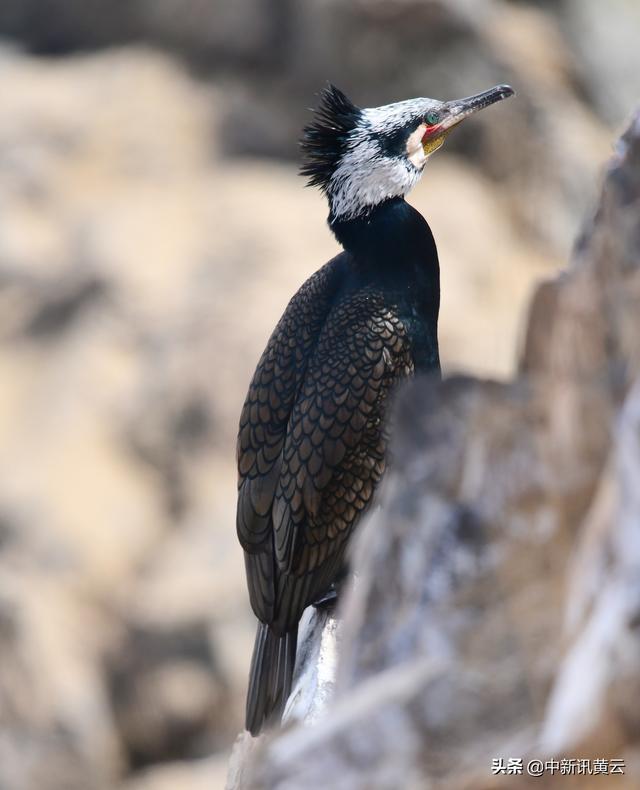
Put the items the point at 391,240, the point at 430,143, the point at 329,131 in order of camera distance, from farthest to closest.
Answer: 1. the point at 430,143
2. the point at 329,131
3. the point at 391,240

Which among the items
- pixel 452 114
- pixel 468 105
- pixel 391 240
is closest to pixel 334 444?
pixel 391 240

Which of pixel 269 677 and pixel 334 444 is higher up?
pixel 334 444

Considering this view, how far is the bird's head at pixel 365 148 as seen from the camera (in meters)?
4.46

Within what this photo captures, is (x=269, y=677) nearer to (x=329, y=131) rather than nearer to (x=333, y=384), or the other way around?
(x=333, y=384)

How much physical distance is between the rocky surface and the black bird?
5.86 feet

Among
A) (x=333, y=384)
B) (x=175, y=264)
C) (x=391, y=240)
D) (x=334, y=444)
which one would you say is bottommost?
(x=334, y=444)

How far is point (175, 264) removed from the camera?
12.3m

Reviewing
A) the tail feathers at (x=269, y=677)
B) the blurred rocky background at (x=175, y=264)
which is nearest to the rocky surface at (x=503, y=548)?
the tail feathers at (x=269, y=677)

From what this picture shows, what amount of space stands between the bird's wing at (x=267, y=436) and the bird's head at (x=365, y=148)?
0.42 m

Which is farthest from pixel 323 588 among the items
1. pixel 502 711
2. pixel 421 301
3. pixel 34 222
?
pixel 34 222

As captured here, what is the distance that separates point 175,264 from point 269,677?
8.58 meters

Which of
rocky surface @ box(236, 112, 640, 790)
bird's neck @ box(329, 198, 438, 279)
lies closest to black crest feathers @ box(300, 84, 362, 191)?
bird's neck @ box(329, 198, 438, 279)

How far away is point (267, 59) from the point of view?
44.6 feet

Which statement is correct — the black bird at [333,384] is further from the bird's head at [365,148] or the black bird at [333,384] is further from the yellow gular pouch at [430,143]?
the yellow gular pouch at [430,143]
